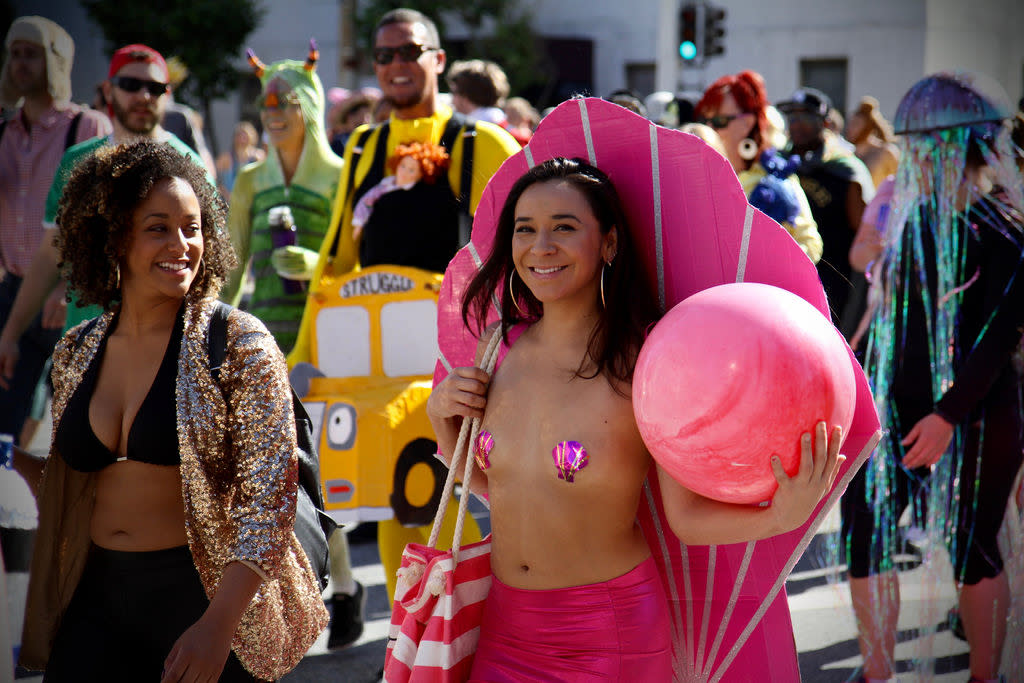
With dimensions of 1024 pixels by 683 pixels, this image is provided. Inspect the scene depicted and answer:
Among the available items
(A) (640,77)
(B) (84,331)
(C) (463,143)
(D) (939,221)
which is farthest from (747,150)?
(A) (640,77)

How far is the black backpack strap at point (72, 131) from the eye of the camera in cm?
518

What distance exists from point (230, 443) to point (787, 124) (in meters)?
5.99

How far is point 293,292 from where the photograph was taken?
5246 mm

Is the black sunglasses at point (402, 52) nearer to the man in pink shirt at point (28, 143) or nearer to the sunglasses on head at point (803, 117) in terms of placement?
the man in pink shirt at point (28, 143)

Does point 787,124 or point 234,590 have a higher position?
point 787,124

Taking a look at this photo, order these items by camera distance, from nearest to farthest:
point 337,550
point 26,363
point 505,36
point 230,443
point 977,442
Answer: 1. point 230,443
2. point 977,442
3. point 337,550
4. point 26,363
5. point 505,36

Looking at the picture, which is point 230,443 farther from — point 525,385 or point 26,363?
point 26,363

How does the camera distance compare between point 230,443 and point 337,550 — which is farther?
point 337,550

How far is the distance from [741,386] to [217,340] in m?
1.36

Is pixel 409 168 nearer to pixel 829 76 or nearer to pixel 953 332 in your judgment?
pixel 953 332

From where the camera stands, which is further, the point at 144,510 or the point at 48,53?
the point at 48,53

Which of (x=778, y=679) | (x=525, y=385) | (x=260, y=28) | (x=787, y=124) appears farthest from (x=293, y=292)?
(x=260, y=28)

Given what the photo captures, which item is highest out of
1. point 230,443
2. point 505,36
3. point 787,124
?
point 505,36

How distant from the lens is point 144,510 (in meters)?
2.55
